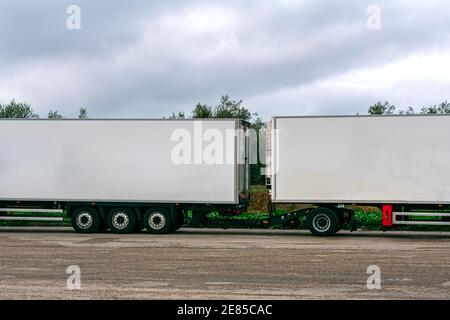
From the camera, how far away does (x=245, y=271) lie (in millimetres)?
14414

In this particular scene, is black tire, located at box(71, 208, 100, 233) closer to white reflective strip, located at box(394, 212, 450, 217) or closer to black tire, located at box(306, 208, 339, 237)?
black tire, located at box(306, 208, 339, 237)

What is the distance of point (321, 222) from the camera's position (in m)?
23.1

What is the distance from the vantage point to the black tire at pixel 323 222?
75.3 ft

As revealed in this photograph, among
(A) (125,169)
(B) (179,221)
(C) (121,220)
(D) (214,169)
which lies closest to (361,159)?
(D) (214,169)

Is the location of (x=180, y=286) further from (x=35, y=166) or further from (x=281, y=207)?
(x=281, y=207)

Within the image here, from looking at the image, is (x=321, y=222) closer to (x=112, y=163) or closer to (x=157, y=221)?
(x=157, y=221)

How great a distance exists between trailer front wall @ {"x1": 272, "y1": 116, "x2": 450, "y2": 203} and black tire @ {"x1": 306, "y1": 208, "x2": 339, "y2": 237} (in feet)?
1.25

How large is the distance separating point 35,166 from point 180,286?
13.3m

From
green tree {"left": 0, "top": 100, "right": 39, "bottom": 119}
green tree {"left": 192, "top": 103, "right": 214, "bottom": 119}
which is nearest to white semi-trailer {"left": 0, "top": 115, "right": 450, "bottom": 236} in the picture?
green tree {"left": 192, "top": 103, "right": 214, "bottom": 119}

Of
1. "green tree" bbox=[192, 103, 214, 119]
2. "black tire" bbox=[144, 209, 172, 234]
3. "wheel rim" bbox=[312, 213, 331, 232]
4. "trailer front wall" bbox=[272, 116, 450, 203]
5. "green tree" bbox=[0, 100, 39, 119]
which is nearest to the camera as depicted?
"trailer front wall" bbox=[272, 116, 450, 203]

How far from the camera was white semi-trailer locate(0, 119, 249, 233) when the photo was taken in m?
23.5

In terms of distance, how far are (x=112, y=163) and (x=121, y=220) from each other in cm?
183

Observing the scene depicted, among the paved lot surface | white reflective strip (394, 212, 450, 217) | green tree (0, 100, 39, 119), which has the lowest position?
the paved lot surface
